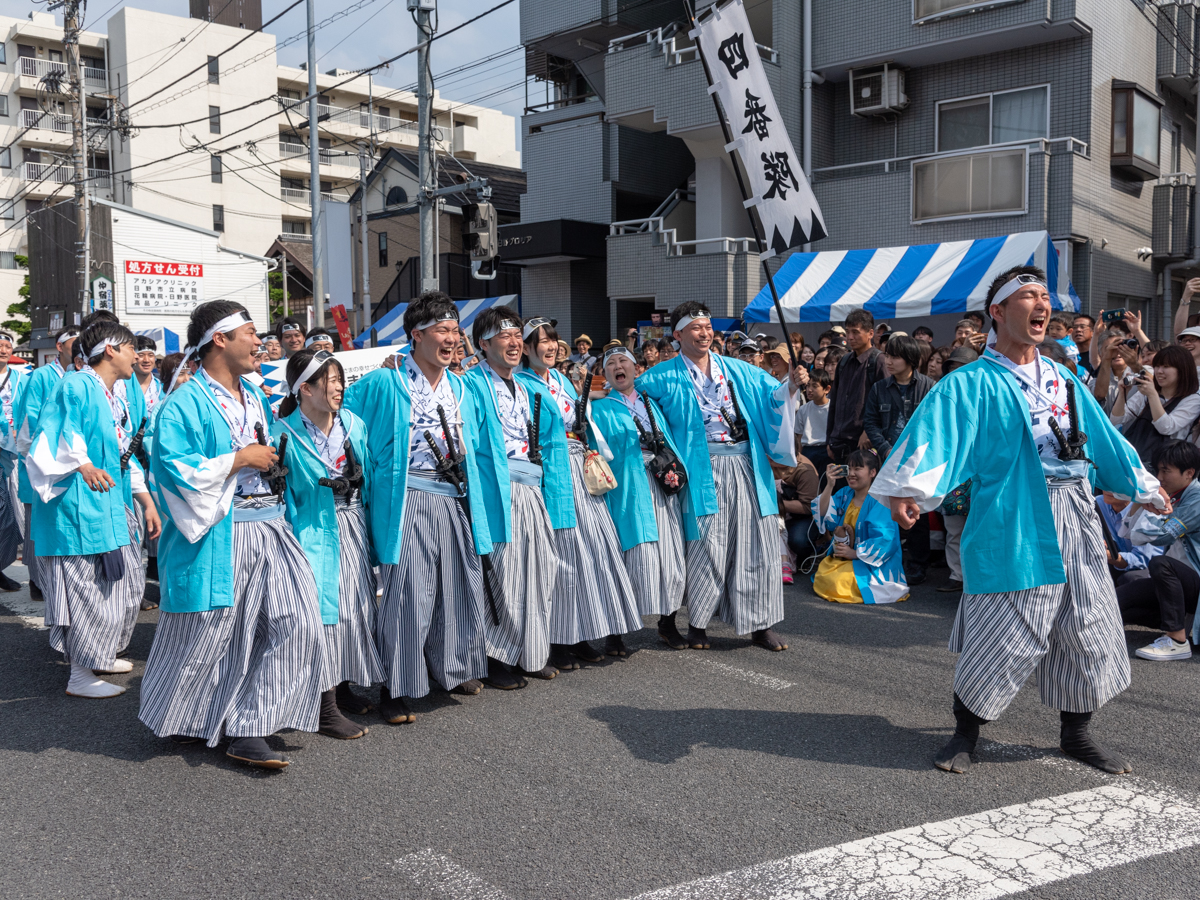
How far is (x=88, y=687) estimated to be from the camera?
206 inches

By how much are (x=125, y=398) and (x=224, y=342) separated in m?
2.19

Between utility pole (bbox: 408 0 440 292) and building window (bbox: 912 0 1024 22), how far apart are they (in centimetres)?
740

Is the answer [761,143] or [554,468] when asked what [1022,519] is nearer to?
[554,468]

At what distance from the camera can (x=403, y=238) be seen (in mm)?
29984

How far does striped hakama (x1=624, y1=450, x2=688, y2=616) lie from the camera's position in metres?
5.77

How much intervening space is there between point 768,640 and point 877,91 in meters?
13.3

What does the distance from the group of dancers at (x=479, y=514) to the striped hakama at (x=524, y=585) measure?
12mm

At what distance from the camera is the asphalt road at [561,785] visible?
3223 millimetres

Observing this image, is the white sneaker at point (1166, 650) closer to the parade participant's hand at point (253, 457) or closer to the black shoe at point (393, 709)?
the black shoe at point (393, 709)

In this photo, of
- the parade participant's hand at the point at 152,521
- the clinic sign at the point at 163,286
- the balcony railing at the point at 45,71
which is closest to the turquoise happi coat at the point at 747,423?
the parade participant's hand at the point at 152,521

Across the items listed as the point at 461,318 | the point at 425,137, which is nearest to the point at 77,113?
the point at 461,318

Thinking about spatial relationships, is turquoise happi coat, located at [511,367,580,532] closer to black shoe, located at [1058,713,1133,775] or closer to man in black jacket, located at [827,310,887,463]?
black shoe, located at [1058,713,1133,775]

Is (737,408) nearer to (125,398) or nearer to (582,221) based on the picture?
(125,398)

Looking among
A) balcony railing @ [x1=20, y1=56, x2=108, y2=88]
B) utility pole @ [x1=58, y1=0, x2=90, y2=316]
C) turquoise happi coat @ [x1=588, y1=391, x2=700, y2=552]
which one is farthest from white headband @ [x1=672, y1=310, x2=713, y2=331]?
balcony railing @ [x1=20, y1=56, x2=108, y2=88]
